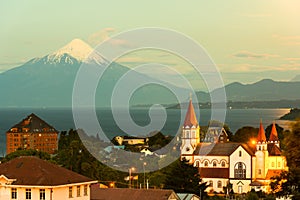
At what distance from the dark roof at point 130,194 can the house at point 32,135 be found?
10840 cm

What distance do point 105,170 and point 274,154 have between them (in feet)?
78.5

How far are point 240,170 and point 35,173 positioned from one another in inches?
1916

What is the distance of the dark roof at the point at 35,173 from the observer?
3756 centimetres

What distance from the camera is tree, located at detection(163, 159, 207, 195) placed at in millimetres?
58094

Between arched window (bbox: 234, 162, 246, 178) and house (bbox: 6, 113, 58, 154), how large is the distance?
240 feet

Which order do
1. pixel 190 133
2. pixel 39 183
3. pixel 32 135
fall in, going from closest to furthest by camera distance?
pixel 39 183, pixel 190 133, pixel 32 135

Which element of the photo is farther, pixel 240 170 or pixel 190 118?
pixel 190 118

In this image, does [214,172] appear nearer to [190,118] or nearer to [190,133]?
[190,133]

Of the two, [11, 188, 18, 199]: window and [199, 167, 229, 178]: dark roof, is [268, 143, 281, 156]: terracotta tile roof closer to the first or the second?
[199, 167, 229, 178]: dark roof

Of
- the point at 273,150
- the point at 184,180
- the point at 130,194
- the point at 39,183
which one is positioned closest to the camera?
the point at 39,183

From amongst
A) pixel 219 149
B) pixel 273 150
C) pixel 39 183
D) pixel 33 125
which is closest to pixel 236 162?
pixel 219 149

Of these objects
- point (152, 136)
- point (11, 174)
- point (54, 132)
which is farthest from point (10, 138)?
point (11, 174)

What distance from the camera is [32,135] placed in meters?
158

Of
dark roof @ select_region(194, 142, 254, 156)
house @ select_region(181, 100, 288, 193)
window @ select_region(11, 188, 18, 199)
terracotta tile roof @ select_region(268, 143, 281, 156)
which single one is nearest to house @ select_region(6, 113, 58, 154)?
dark roof @ select_region(194, 142, 254, 156)
